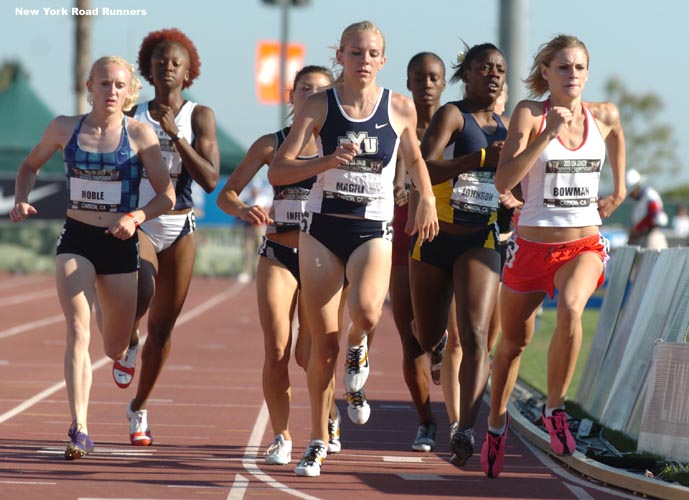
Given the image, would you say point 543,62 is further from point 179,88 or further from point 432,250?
point 179,88

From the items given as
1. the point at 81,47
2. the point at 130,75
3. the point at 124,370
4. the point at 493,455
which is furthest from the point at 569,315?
the point at 81,47

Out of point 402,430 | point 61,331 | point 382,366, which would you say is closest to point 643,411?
point 402,430

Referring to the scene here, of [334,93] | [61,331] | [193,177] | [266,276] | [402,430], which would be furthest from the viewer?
[61,331]

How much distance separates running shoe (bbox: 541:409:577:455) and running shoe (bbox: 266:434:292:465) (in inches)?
58.5

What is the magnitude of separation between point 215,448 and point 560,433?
7.42ft

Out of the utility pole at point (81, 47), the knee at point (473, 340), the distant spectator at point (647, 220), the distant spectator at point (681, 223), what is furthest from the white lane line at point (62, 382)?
the distant spectator at point (681, 223)

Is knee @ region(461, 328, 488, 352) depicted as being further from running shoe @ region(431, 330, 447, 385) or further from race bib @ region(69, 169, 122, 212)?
race bib @ region(69, 169, 122, 212)

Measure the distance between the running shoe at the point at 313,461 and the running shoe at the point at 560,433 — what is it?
132cm

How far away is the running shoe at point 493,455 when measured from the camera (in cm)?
841

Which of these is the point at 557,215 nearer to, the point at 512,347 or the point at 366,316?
the point at 512,347

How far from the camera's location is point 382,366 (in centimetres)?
1686

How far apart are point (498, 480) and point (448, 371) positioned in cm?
145

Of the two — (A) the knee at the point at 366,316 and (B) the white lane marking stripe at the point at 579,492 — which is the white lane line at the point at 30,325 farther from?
(B) the white lane marking stripe at the point at 579,492

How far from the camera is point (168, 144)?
9.63 m
